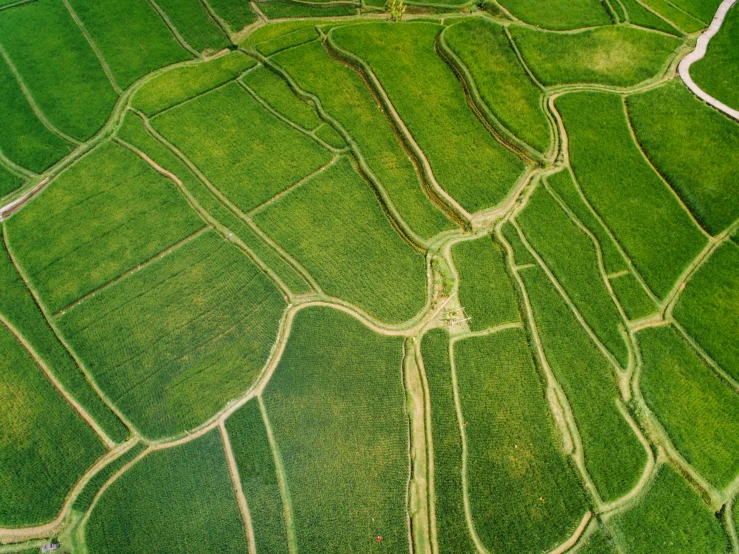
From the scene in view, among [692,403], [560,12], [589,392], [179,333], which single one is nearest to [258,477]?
[179,333]

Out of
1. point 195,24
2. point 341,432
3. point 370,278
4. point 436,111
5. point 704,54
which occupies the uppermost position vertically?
point 195,24

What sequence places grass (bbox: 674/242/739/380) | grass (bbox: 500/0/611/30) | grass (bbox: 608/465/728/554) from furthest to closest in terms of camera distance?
grass (bbox: 500/0/611/30) < grass (bbox: 674/242/739/380) < grass (bbox: 608/465/728/554)

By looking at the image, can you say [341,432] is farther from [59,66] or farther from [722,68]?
[722,68]

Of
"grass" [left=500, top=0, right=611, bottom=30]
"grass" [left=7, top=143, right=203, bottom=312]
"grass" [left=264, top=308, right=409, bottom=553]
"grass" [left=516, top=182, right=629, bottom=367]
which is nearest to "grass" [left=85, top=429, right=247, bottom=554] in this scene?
"grass" [left=264, top=308, right=409, bottom=553]

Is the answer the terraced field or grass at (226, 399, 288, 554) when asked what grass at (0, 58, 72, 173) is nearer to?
the terraced field

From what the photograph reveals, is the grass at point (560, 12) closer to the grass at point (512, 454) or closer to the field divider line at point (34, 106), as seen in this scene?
the grass at point (512, 454)
